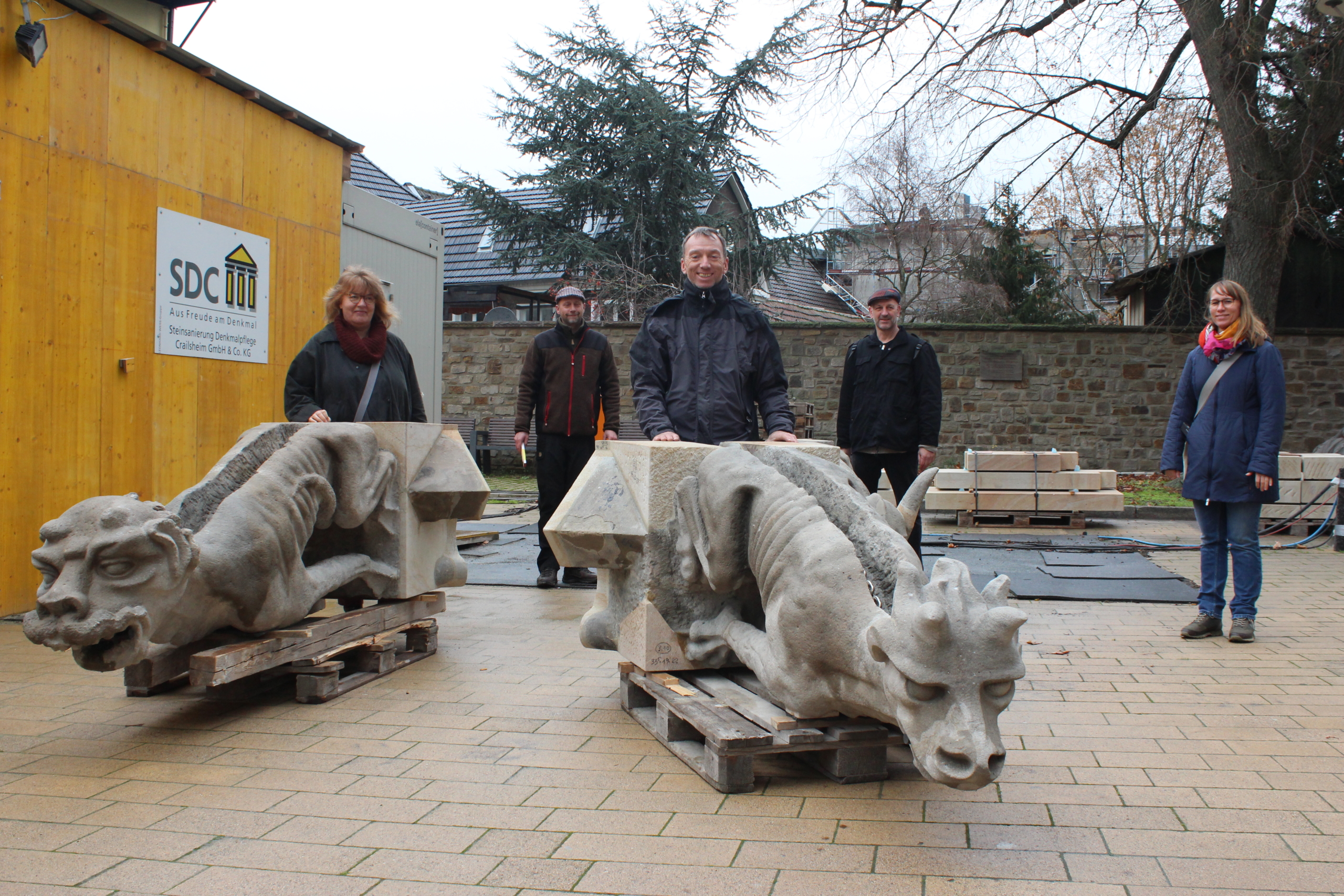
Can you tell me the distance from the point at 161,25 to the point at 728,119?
534 inches

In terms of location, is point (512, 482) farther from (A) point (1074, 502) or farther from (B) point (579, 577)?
(B) point (579, 577)

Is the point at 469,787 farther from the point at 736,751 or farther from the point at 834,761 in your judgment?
the point at 834,761

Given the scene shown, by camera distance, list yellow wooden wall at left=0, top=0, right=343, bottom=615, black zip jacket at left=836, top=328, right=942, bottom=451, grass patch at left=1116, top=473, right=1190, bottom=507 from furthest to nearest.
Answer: grass patch at left=1116, top=473, right=1190, bottom=507 → black zip jacket at left=836, top=328, right=942, bottom=451 → yellow wooden wall at left=0, top=0, right=343, bottom=615

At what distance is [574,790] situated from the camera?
3.06 metres

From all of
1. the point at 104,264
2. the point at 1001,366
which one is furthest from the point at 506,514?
the point at 1001,366

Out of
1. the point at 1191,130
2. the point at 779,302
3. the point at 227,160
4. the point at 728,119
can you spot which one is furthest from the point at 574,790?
the point at 779,302

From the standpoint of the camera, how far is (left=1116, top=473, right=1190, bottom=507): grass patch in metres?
12.3

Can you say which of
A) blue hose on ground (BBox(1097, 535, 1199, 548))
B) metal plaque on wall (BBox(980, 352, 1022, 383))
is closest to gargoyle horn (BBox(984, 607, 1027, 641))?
blue hose on ground (BBox(1097, 535, 1199, 548))

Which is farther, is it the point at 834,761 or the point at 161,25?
the point at 161,25

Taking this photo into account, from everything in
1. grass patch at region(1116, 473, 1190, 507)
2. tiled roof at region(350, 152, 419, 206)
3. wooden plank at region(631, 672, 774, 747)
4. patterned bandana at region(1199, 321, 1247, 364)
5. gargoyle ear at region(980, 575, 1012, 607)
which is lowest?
wooden plank at region(631, 672, 774, 747)

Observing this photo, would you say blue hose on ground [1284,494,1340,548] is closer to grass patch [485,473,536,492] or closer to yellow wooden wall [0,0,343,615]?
yellow wooden wall [0,0,343,615]

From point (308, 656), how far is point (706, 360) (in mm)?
2060

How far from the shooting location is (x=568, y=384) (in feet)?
22.2

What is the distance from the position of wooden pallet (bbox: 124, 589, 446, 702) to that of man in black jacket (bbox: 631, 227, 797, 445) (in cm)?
155
